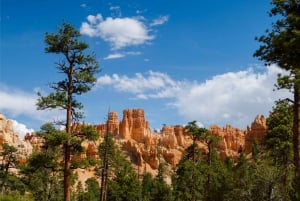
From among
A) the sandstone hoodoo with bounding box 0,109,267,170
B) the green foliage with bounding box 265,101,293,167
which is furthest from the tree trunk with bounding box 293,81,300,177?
the sandstone hoodoo with bounding box 0,109,267,170

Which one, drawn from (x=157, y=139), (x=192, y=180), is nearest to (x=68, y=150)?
(x=192, y=180)

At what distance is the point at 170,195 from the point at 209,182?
11780 mm

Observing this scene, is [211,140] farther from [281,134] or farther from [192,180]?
[281,134]

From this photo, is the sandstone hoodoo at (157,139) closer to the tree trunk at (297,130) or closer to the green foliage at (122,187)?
the green foliage at (122,187)

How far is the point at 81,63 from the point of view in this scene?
830 inches

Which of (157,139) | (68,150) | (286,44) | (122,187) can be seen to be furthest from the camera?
(157,139)

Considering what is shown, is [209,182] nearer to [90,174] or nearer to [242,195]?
[242,195]

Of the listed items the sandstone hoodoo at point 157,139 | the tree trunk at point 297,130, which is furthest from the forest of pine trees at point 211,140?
the sandstone hoodoo at point 157,139

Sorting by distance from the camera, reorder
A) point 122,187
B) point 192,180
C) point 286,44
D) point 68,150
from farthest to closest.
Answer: point 122,187 → point 192,180 → point 68,150 → point 286,44

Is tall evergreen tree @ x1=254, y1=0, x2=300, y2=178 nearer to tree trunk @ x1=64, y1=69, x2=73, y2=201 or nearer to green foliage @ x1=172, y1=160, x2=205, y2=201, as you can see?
tree trunk @ x1=64, y1=69, x2=73, y2=201

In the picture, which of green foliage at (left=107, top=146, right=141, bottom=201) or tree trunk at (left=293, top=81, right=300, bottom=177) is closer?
tree trunk at (left=293, top=81, right=300, bottom=177)

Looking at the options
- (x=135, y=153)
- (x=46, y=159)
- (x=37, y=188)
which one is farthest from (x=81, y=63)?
(x=135, y=153)

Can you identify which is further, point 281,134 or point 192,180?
point 192,180

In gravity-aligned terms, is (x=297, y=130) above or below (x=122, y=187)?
above
